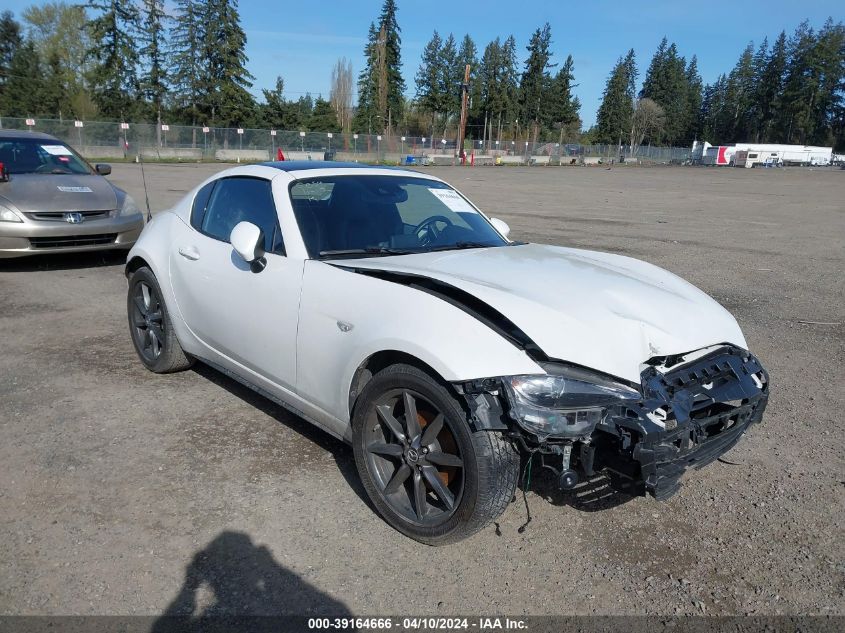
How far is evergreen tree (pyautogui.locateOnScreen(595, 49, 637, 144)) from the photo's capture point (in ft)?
378

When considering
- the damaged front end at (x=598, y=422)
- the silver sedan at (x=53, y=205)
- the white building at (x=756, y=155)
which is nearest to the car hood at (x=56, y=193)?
the silver sedan at (x=53, y=205)

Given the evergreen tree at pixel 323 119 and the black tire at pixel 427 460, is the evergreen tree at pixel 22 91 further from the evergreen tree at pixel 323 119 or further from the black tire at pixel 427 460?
Answer: the black tire at pixel 427 460

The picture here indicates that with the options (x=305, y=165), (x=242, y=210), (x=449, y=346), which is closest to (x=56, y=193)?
(x=242, y=210)

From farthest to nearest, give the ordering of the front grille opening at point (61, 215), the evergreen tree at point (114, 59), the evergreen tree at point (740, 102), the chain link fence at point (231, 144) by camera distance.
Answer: the evergreen tree at point (740, 102)
the evergreen tree at point (114, 59)
the chain link fence at point (231, 144)
the front grille opening at point (61, 215)

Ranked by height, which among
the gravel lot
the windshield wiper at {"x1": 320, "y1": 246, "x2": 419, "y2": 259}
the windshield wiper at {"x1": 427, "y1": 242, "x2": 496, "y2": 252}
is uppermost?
the windshield wiper at {"x1": 427, "y1": 242, "x2": 496, "y2": 252}

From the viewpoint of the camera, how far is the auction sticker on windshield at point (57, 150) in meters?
8.84

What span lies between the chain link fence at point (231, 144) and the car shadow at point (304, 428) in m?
32.2

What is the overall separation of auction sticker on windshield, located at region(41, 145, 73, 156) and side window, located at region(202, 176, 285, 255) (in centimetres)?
592

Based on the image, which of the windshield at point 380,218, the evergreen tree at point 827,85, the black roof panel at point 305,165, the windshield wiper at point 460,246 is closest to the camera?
the windshield at point 380,218

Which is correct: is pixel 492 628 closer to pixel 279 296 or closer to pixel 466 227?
pixel 279 296

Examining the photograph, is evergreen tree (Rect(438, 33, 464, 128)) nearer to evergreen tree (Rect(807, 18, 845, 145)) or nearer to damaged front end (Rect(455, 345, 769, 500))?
evergreen tree (Rect(807, 18, 845, 145))

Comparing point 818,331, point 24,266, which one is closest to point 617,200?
point 818,331

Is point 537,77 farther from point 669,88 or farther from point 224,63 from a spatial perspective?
point 224,63

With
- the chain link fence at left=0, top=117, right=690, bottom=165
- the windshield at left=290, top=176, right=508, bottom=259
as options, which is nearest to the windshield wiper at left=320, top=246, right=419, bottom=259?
the windshield at left=290, top=176, right=508, bottom=259
